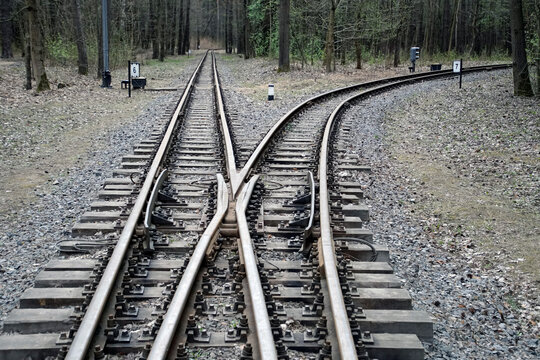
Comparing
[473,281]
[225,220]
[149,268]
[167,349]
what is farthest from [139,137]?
[167,349]

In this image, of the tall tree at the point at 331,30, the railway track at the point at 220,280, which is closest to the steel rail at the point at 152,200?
the railway track at the point at 220,280

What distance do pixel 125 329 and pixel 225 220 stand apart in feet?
6.74

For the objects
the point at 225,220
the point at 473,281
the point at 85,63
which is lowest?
the point at 473,281

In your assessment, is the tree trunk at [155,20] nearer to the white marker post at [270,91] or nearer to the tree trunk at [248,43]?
the tree trunk at [248,43]

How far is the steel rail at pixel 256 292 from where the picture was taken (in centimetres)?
335

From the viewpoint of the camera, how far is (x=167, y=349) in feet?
10.9

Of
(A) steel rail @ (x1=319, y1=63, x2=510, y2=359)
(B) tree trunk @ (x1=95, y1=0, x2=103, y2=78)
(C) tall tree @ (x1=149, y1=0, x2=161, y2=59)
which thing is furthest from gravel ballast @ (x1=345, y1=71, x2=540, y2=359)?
(C) tall tree @ (x1=149, y1=0, x2=161, y2=59)

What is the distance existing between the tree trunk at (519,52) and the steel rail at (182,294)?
48.5ft

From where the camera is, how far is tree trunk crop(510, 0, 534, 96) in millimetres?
17703

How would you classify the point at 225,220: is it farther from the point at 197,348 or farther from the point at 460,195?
the point at 460,195

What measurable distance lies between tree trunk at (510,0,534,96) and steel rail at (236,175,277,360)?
14.5m

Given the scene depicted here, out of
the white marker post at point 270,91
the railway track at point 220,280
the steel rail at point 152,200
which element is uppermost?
the white marker post at point 270,91

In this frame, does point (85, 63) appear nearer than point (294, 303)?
No

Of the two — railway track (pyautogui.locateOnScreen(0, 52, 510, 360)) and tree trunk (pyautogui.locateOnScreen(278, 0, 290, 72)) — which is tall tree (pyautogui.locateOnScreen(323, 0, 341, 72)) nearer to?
tree trunk (pyautogui.locateOnScreen(278, 0, 290, 72))
